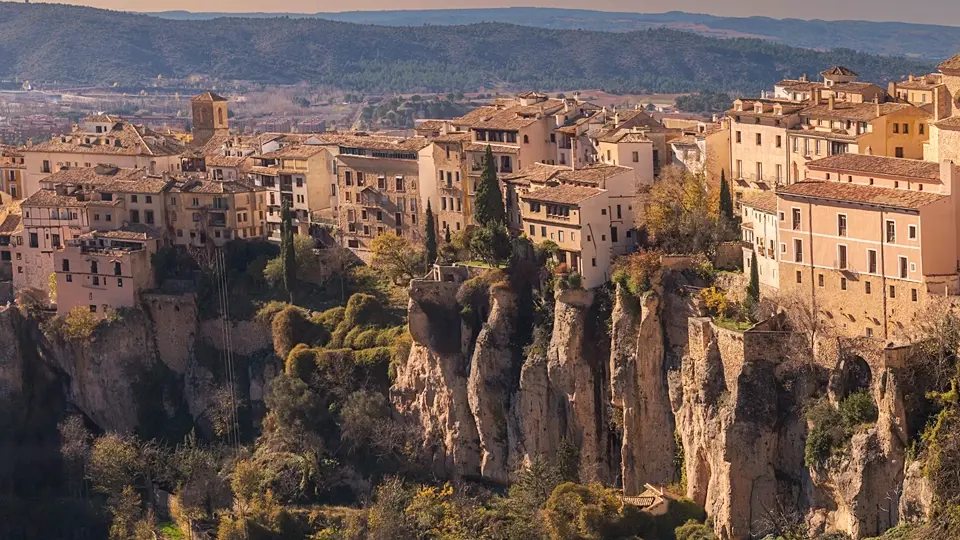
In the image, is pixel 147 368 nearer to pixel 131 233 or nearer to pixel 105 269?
pixel 105 269

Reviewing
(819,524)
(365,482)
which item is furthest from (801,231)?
(365,482)

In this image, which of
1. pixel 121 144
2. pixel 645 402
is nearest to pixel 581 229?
pixel 645 402

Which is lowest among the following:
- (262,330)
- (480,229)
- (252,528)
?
(252,528)

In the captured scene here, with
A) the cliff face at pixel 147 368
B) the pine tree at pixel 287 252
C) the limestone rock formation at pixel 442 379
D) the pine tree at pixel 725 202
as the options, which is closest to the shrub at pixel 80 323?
the cliff face at pixel 147 368

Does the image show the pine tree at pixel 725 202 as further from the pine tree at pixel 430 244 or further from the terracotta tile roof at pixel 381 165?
the terracotta tile roof at pixel 381 165

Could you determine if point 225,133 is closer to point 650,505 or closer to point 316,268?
point 316,268

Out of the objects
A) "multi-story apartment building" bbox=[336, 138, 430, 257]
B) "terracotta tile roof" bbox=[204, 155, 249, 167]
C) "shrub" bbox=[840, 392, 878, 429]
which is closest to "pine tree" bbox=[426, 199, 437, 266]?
"multi-story apartment building" bbox=[336, 138, 430, 257]
